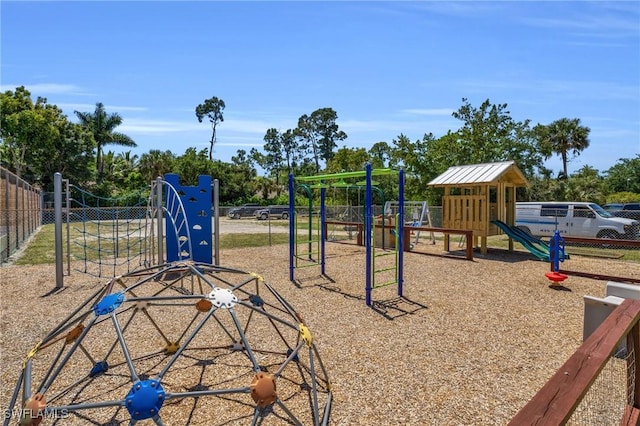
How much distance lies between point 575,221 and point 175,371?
1680cm

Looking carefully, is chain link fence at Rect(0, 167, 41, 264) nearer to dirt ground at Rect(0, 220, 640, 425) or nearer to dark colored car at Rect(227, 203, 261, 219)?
dirt ground at Rect(0, 220, 640, 425)

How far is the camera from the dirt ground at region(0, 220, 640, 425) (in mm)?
3695

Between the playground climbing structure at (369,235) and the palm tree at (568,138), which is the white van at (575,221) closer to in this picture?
the playground climbing structure at (369,235)

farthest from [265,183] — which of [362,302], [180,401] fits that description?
[180,401]

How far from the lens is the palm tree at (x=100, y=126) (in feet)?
134

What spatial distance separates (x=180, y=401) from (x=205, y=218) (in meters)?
6.69

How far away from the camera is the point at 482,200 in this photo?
42.3 ft

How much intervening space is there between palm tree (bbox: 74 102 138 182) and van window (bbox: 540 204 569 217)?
127ft

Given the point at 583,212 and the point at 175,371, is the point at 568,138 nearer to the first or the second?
the point at 583,212

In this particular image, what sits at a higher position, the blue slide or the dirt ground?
the blue slide

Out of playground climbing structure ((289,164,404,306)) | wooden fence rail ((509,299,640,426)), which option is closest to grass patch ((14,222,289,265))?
playground climbing structure ((289,164,404,306))

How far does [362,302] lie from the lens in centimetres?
730

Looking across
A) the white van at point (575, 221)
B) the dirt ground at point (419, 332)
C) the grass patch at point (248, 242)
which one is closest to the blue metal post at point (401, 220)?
the dirt ground at point (419, 332)

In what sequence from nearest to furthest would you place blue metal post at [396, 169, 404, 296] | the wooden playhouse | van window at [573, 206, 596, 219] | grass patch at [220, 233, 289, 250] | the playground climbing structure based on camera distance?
the playground climbing structure < blue metal post at [396, 169, 404, 296] < the wooden playhouse < grass patch at [220, 233, 289, 250] < van window at [573, 206, 596, 219]
